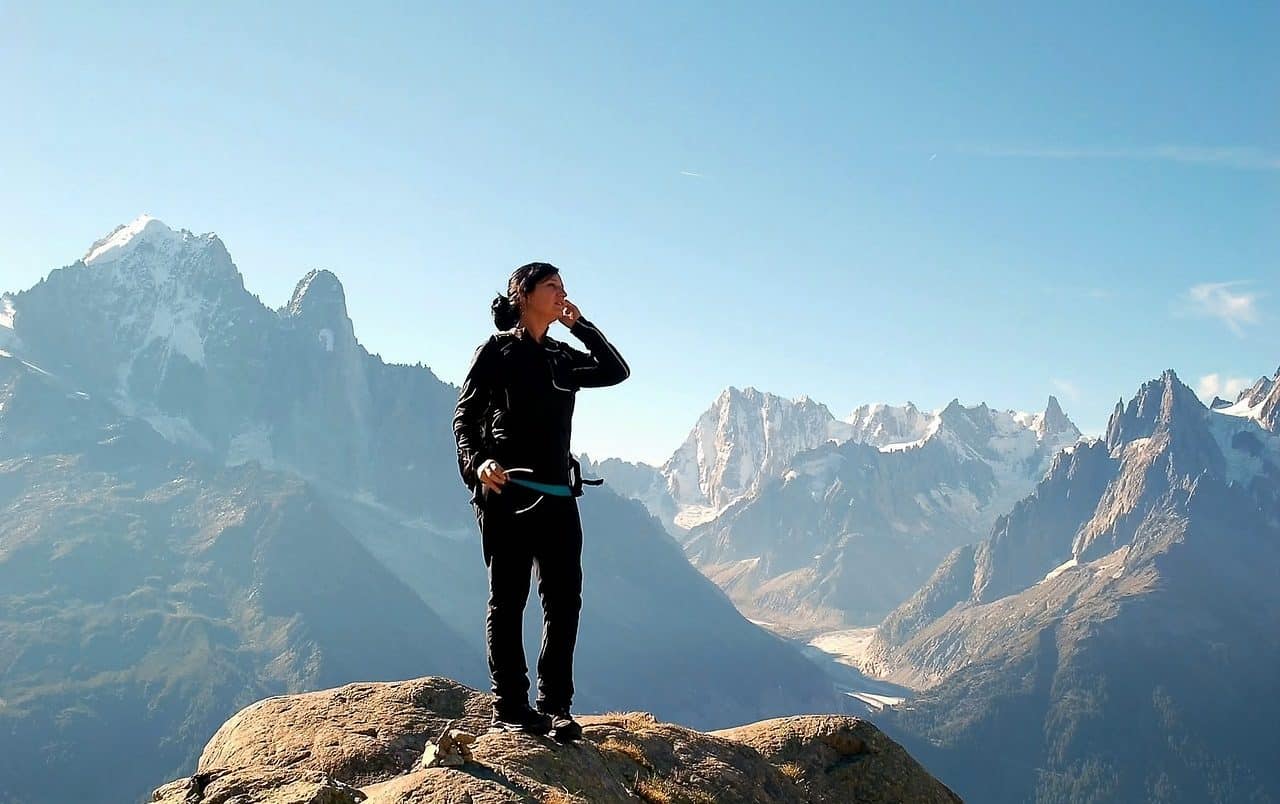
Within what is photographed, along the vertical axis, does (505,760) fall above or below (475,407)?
below

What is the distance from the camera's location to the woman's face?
12.9 metres

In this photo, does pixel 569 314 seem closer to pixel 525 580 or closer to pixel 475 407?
pixel 475 407

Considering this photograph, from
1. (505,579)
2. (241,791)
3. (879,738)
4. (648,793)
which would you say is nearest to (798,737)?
(879,738)

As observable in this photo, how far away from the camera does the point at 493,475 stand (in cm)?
1157

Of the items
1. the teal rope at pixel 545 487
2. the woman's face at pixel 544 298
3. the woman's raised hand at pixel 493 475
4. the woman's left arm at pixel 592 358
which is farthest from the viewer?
the woman's left arm at pixel 592 358

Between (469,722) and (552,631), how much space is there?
5.10ft

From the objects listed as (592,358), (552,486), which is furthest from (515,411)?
(592,358)

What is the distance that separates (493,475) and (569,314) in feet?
8.92

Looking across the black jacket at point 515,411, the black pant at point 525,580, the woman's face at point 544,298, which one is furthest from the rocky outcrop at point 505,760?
the woman's face at point 544,298

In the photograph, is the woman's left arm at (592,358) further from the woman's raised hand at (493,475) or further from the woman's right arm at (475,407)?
the woman's raised hand at (493,475)

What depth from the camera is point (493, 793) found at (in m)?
9.67

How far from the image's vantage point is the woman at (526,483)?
12.3 meters

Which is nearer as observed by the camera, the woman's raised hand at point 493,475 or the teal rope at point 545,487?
the woman's raised hand at point 493,475

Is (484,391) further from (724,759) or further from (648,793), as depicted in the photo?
(724,759)
